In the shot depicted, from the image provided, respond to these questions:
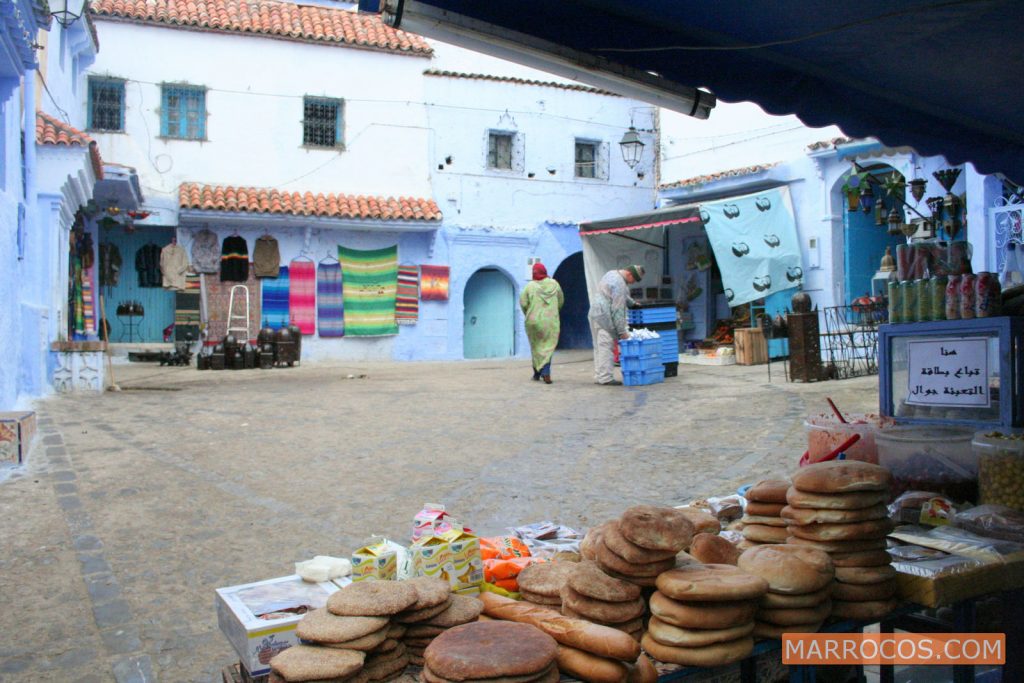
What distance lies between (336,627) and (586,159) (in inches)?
800

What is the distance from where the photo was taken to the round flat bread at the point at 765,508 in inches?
A: 105

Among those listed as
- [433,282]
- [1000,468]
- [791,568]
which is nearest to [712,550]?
[791,568]

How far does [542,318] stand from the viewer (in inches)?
505

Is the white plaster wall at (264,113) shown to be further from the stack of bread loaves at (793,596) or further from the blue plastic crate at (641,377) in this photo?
the stack of bread loaves at (793,596)

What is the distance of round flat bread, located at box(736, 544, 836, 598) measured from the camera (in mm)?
2133

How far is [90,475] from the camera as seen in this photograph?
21.1 feet

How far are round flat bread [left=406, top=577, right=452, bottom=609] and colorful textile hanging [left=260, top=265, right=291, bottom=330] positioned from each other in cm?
1702

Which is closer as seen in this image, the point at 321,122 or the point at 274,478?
Result: the point at 274,478

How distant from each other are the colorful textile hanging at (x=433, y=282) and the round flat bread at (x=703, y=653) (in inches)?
703

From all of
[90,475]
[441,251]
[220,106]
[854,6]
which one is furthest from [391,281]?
[854,6]

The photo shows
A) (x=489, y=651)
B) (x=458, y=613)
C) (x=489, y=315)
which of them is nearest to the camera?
(x=489, y=651)

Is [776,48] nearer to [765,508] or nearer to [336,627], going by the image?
[765,508]

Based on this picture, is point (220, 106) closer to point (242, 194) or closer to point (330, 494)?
point (242, 194)

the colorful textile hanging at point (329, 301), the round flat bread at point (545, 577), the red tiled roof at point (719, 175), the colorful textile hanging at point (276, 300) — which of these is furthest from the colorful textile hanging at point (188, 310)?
the round flat bread at point (545, 577)
